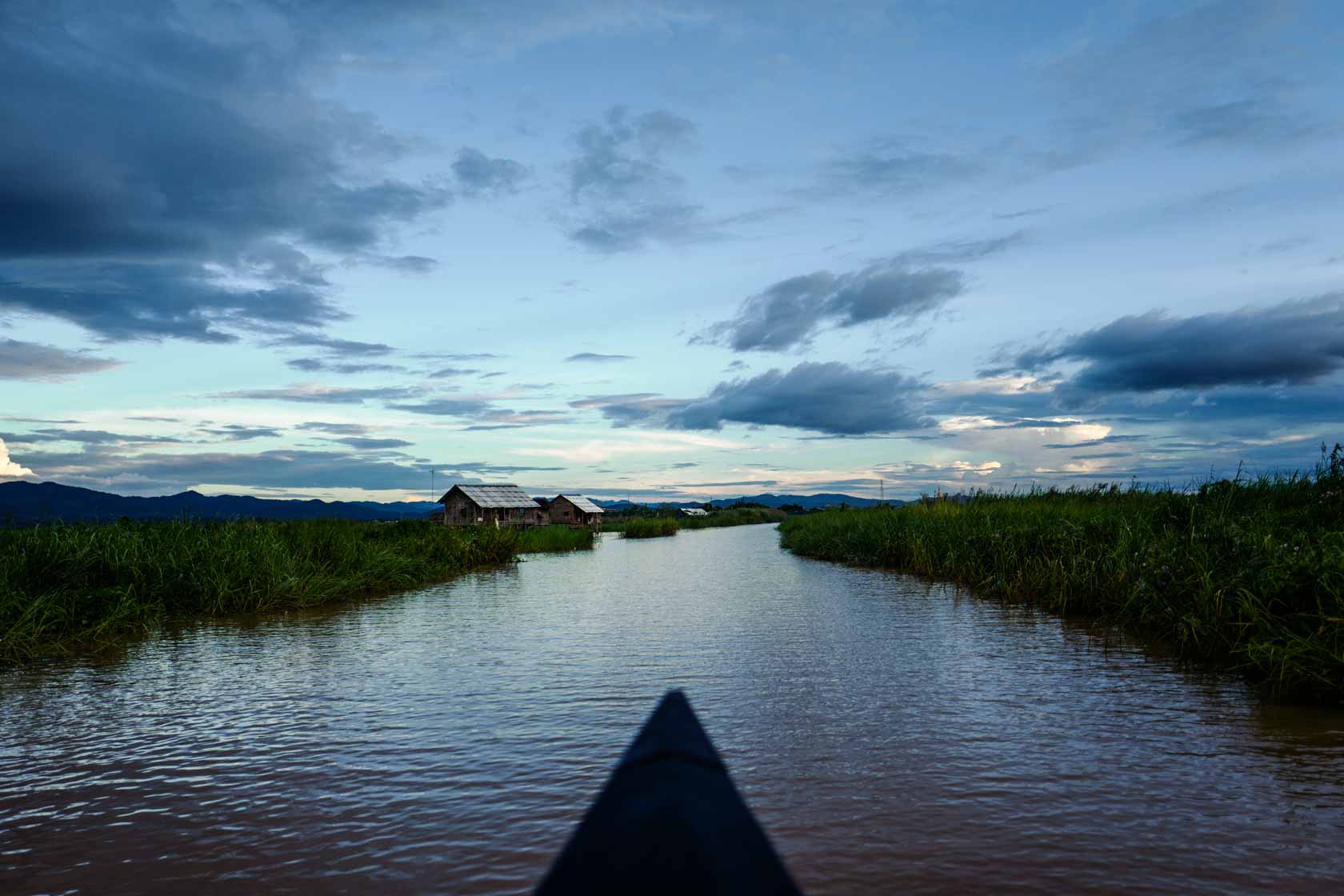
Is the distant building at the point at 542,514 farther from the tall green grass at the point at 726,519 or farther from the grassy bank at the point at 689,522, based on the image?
the tall green grass at the point at 726,519

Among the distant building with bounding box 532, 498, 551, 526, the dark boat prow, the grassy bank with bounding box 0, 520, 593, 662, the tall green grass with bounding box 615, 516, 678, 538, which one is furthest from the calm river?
the tall green grass with bounding box 615, 516, 678, 538

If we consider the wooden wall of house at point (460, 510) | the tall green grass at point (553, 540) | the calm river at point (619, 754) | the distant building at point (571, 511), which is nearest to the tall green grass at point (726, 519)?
the distant building at point (571, 511)

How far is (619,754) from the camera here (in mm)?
6137

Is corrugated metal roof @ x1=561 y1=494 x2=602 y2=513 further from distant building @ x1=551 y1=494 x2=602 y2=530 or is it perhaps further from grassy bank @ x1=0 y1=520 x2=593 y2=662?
grassy bank @ x1=0 y1=520 x2=593 y2=662

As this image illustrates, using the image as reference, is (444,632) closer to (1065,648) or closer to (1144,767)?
(1065,648)

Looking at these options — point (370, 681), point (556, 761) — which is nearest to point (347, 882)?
point (556, 761)

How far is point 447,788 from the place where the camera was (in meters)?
5.37

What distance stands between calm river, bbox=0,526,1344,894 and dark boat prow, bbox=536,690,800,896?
11.1 ft

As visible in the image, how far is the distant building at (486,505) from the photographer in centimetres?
5341

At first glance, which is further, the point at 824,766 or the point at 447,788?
the point at 824,766

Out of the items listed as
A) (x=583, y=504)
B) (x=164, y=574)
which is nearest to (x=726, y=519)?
(x=583, y=504)

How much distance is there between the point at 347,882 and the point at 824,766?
321 centimetres

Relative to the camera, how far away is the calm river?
4.30m

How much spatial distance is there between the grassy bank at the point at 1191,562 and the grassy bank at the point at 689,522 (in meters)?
42.4
